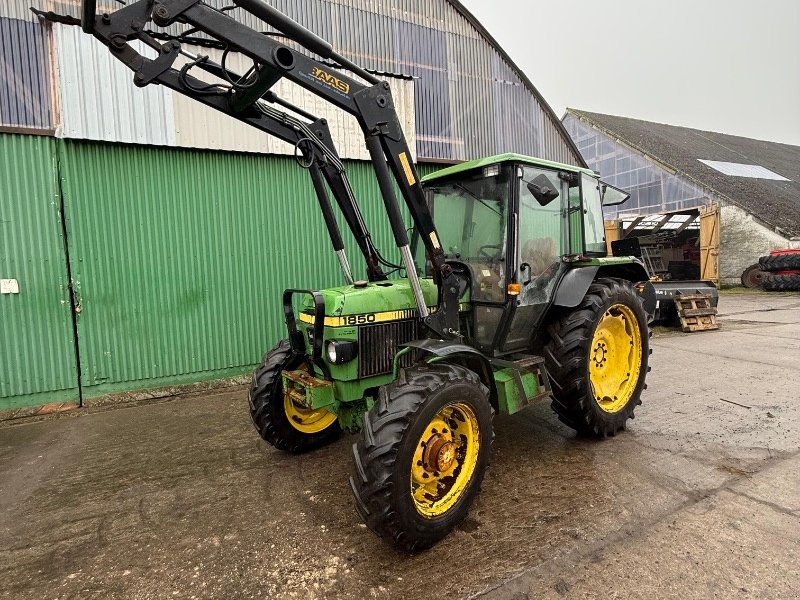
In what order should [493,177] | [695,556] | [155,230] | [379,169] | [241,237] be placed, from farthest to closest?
1. [241,237]
2. [155,230]
3. [493,177]
4. [379,169]
5. [695,556]

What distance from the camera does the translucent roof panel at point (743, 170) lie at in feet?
74.0

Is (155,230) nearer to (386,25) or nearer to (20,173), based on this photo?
(20,173)

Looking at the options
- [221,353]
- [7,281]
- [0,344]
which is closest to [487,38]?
[221,353]

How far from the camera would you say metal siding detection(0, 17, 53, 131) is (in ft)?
16.6

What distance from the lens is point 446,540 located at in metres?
2.54

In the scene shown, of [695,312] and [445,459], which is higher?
[445,459]

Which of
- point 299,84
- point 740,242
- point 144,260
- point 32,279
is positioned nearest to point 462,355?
point 299,84

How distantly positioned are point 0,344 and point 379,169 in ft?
16.7

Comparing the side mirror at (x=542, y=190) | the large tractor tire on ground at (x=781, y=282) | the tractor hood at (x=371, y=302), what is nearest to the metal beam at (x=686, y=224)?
the large tractor tire on ground at (x=781, y=282)

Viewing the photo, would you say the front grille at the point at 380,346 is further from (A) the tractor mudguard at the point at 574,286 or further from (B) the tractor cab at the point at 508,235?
(A) the tractor mudguard at the point at 574,286

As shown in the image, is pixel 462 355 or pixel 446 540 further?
pixel 462 355

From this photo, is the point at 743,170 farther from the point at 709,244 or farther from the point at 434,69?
the point at 434,69

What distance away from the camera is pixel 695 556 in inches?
91.2

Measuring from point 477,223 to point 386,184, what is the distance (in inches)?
40.7
